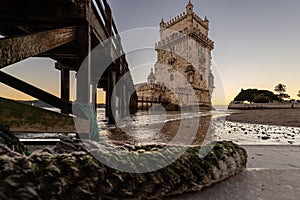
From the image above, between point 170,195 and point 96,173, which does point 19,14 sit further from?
point 170,195

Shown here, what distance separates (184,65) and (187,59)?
139 inches

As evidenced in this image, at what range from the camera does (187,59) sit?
54.7 m

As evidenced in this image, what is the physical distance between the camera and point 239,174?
1.56 metres

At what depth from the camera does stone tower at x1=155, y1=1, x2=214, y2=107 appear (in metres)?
53.7

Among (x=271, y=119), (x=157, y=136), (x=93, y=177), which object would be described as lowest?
(x=271, y=119)

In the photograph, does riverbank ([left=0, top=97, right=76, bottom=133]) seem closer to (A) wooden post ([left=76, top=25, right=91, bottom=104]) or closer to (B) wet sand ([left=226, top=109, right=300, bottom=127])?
(A) wooden post ([left=76, top=25, right=91, bottom=104])

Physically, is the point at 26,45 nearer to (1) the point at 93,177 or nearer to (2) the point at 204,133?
(1) the point at 93,177

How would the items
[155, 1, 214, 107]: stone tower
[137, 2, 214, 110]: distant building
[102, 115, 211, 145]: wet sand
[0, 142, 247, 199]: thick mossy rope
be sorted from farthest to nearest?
[155, 1, 214, 107]: stone tower → [137, 2, 214, 110]: distant building → [102, 115, 211, 145]: wet sand → [0, 142, 247, 199]: thick mossy rope

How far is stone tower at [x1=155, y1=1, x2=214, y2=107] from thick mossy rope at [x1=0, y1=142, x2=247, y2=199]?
51383 mm

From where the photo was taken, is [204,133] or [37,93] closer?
[37,93]

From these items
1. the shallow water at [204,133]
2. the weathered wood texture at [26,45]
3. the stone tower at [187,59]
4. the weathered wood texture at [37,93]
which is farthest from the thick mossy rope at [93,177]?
A: the stone tower at [187,59]

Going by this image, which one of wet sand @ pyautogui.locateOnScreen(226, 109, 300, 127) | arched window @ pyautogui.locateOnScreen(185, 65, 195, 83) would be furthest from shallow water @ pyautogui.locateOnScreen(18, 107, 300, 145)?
arched window @ pyautogui.locateOnScreen(185, 65, 195, 83)

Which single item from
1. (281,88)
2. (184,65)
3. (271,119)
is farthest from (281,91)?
(271,119)

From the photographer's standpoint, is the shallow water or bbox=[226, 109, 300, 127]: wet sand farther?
bbox=[226, 109, 300, 127]: wet sand
